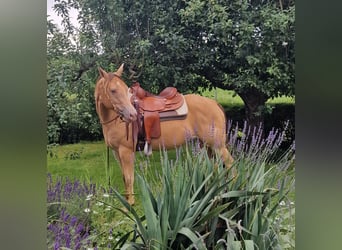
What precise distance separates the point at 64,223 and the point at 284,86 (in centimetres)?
144

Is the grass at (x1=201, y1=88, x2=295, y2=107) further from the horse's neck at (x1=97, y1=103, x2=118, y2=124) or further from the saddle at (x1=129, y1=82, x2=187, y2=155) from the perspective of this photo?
the horse's neck at (x1=97, y1=103, x2=118, y2=124)

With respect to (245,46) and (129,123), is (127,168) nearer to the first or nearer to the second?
(129,123)

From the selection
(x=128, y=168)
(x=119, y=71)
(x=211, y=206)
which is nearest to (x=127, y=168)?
(x=128, y=168)

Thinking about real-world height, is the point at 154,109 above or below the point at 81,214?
above

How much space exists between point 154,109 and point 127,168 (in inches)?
14.6

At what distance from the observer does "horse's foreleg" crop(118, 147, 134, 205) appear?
2.42 metres

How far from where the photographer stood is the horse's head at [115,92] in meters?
2.47

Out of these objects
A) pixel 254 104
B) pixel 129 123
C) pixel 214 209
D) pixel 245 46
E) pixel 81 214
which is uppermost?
pixel 245 46

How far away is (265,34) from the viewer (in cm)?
243

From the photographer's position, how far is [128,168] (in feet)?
8.14

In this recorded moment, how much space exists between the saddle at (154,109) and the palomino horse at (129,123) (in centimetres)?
3
